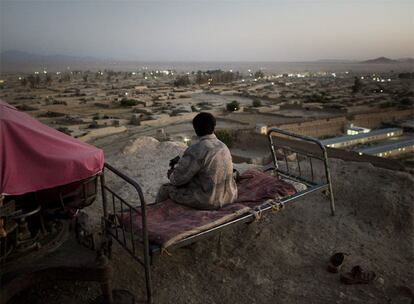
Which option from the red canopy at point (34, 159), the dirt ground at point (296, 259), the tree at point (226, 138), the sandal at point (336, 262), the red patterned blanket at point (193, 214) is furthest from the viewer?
the tree at point (226, 138)

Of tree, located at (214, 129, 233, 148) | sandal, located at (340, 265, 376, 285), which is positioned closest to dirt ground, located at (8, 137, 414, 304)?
sandal, located at (340, 265, 376, 285)

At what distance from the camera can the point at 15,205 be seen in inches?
126

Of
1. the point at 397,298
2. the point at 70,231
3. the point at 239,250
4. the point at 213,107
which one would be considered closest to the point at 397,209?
the point at 397,298

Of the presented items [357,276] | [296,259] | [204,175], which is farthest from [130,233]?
[357,276]

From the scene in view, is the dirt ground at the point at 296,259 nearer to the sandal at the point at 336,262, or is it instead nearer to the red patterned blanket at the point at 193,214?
the sandal at the point at 336,262

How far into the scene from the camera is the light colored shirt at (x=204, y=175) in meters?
4.25

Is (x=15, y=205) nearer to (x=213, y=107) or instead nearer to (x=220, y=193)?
(x=220, y=193)

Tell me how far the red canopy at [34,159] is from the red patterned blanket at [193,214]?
878mm

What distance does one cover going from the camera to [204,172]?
14.1ft

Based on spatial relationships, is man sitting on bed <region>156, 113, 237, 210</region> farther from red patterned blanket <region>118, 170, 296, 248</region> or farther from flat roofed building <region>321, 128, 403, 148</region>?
flat roofed building <region>321, 128, 403, 148</region>

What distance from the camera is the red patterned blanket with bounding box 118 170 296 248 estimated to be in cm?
369

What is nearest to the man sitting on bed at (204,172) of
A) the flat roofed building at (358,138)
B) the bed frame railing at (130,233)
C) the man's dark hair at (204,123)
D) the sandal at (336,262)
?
the man's dark hair at (204,123)

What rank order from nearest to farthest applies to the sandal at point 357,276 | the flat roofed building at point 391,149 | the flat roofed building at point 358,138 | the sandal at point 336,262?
the sandal at point 357,276, the sandal at point 336,262, the flat roofed building at point 391,149, the flat roofed building at point 358,138

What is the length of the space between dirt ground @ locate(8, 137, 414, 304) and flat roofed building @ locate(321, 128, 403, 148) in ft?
57.1
